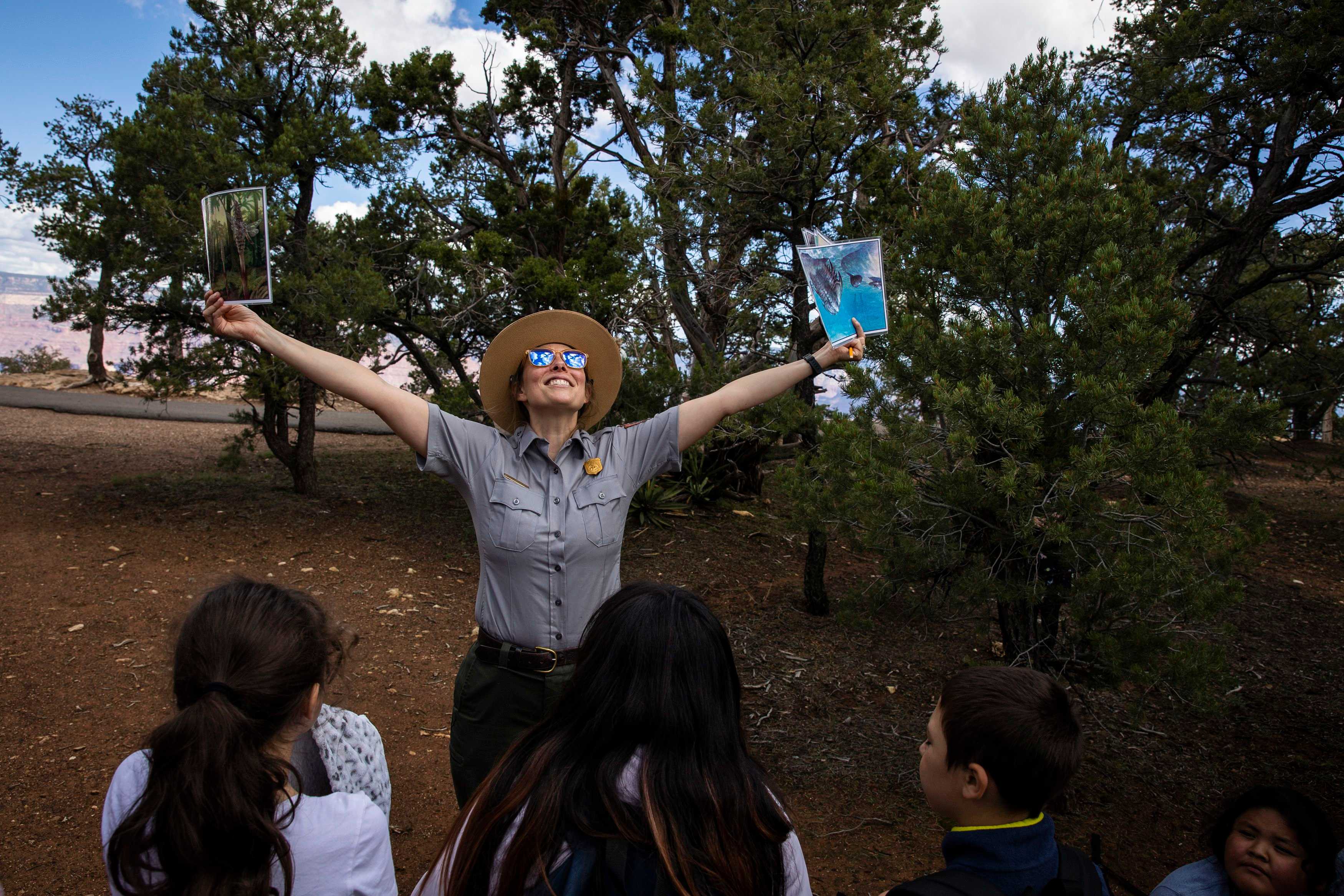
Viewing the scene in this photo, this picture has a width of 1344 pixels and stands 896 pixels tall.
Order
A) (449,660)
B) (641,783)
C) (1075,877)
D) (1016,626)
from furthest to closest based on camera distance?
(449,660) → (1016,626) → (1075,877) → (641,783)

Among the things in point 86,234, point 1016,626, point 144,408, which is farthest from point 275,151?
point 144,408

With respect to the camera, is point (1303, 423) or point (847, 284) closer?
point (847, 284)

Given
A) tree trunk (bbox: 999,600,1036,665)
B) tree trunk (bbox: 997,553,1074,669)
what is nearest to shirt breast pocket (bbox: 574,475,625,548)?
tree trunk (bbox: 997,553,1074,669)

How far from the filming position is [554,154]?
10.9m

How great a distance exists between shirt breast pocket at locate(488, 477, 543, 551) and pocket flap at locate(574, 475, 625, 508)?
0.39 feet

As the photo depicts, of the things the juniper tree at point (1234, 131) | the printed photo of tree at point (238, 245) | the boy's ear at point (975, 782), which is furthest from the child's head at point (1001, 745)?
the juniper tree at point (1234, 131)

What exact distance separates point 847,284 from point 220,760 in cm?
249

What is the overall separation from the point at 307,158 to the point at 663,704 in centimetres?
773

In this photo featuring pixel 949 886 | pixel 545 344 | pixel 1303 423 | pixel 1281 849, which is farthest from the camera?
pixel 1303 423

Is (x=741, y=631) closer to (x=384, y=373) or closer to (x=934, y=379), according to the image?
(x=934, y=379)

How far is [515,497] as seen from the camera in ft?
8.19

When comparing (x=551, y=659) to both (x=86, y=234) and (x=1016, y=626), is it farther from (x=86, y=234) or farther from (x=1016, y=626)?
(x=86, y=234)

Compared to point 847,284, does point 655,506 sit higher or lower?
lower

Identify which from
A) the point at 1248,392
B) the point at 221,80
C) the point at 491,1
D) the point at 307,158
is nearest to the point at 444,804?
the point at 1248,392
